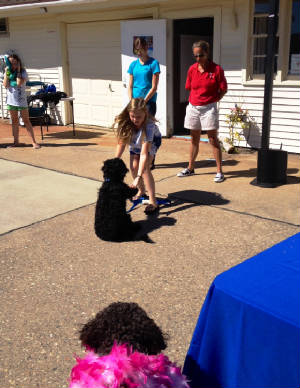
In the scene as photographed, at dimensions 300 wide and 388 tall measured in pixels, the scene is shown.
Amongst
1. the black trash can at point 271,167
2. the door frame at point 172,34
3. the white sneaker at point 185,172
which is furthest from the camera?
the door frame at point 172,34

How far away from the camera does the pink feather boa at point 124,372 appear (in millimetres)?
1301

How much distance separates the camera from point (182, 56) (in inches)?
369

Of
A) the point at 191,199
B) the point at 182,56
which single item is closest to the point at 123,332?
the point at 191,199

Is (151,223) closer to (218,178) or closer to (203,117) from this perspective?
(218,178)

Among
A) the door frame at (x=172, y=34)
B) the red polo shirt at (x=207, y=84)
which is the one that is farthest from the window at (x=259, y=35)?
the red polo shirt at (x=207, y=84)

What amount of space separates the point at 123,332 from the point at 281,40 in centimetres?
687

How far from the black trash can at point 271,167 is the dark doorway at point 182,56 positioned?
13.4 feet

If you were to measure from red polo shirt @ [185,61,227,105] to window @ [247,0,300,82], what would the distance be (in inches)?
83.7

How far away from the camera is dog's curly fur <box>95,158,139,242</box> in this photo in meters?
3.85

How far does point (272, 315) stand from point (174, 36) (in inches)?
329

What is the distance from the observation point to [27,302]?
312 cm

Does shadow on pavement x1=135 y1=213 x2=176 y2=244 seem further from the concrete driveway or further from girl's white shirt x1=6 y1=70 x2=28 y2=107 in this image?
girl's white shirt x1=6 y1=70 x2=28 y2=107

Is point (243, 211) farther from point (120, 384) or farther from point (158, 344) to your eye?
point (120, 384)

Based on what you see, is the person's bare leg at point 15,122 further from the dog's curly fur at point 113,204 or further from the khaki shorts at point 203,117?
the dog's curly fur at point 113,204
